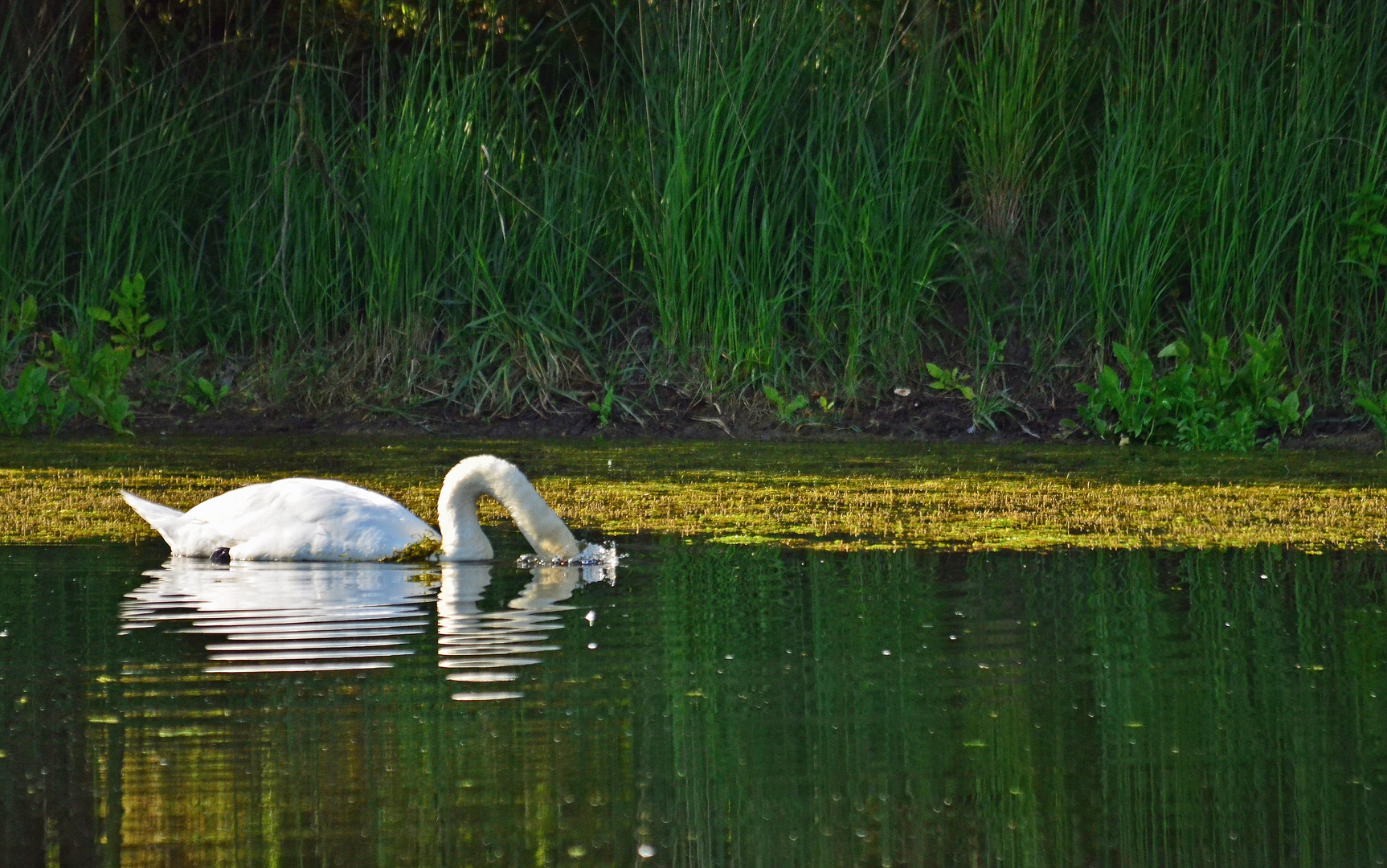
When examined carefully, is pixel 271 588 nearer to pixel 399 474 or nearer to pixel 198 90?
pixel 399 474

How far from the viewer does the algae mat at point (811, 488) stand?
5.50 metres

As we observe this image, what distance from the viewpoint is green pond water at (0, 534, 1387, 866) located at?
→ 8.35 feet

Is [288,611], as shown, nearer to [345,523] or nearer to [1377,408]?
[345,523]

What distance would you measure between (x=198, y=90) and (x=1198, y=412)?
5947 mm

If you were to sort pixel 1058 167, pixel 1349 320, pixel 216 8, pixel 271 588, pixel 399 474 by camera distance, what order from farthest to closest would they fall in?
pixel 216 8
pixel 1058 167
pixel 1349 320
pixel 399 474
pixel 271 588

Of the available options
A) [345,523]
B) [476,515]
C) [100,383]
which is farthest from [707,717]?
[100,383]

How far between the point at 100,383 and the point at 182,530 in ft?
12.9

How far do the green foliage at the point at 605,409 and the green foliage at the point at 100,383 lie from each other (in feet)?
7.53

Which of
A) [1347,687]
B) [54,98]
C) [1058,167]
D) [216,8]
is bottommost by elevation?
[1347,687]

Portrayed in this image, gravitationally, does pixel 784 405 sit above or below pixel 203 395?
below

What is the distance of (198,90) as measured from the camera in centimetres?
1044

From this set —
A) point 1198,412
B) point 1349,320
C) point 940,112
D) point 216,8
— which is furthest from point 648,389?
point 216,8

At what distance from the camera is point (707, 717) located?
3.23m

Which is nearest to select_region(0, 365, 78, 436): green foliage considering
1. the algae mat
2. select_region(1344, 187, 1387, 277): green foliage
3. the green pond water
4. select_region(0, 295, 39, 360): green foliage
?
the algae mat
